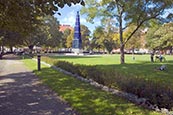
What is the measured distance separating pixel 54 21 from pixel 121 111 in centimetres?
8932

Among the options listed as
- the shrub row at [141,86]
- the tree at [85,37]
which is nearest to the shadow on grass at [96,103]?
the shrub row at [141,86]

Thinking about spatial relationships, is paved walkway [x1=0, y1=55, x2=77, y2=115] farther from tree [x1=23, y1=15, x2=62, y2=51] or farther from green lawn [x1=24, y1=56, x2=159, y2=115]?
tree [x1=23, y1=15, x2=62, y2=51]

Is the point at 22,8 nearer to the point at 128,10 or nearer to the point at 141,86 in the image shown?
the point at 141,86

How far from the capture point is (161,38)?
302ft

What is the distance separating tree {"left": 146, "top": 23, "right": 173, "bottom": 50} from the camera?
8771 centimetres

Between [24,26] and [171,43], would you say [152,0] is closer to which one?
[24,26]

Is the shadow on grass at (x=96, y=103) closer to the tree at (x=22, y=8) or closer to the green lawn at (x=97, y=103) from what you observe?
the green lawn at (x=97, y=103)

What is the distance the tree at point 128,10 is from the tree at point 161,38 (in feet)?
172

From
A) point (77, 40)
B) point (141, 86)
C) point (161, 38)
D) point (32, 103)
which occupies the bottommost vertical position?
point (32, 103)

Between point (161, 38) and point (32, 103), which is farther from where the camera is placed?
point (161, 38)

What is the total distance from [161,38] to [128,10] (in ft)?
200

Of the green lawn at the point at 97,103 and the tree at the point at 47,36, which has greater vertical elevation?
the tree at the point at 47,36

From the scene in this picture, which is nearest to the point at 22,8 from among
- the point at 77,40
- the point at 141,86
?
the point at 141,86

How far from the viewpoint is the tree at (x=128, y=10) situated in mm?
33438
